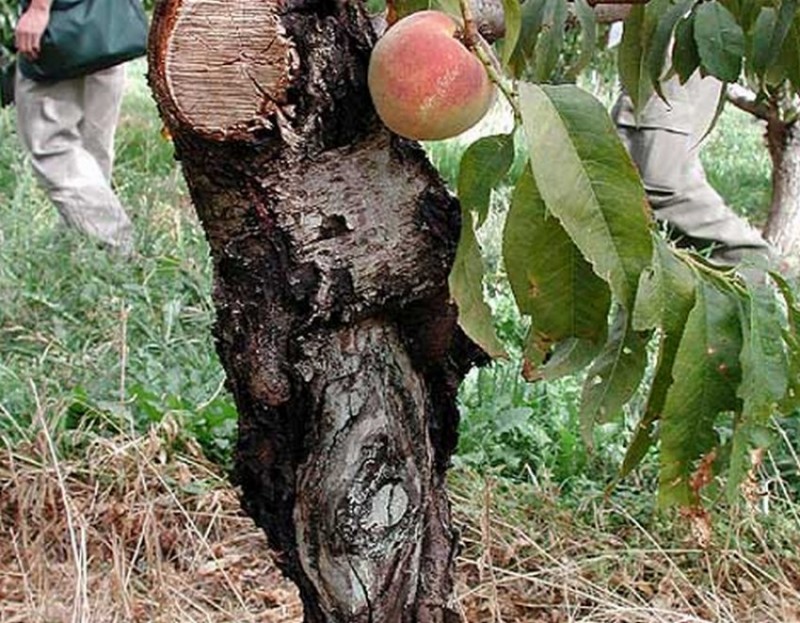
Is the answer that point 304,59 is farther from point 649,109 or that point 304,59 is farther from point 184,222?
point 184,222

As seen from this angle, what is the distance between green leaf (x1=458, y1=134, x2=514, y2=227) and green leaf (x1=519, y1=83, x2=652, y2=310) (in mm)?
102

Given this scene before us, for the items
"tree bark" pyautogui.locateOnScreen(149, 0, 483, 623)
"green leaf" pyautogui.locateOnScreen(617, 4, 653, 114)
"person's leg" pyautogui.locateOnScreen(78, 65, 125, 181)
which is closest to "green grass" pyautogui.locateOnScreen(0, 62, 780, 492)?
"person's leg" pyautogui.locateOnScreen(78, 65, 125, 181)

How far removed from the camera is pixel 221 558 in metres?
2.59

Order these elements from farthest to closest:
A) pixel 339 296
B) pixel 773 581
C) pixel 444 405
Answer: pixel 773 581, pixel 444 405, pixel 339 296

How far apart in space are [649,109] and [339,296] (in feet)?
9.11

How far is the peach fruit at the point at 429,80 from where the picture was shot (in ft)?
3.67

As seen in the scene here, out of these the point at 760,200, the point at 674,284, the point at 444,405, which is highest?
the point at 674,284

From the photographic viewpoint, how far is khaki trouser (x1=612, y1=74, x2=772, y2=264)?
411 centimetres

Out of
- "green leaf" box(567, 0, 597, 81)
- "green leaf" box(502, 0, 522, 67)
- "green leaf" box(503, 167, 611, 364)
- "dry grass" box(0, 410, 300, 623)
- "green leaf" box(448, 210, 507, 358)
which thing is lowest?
"dry grass" box(0, 410, 300, 623)

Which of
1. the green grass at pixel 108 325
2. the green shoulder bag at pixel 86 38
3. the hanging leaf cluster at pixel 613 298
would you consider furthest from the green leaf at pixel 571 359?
the green shoulder bag at pixel 86 38

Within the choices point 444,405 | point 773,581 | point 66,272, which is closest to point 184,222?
point 66,272

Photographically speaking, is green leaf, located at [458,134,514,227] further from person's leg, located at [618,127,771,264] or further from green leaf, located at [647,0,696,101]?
person's leg, located at [618,127,771,264]

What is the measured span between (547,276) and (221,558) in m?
1.58

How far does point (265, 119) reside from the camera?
4.24 ft
